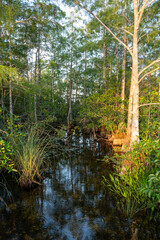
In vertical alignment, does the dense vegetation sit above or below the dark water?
above

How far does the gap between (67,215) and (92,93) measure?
9.70 metres

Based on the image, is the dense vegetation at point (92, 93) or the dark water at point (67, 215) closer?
the dark water at point (67, 215)

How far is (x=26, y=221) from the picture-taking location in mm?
3314

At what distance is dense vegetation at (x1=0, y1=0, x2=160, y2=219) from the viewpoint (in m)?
3.84

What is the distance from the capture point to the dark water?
116 inches

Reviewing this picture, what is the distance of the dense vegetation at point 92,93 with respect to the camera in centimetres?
384

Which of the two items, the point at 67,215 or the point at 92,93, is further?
the point at 92,93

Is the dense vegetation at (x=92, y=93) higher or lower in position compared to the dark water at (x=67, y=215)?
higher

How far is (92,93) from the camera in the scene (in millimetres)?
12242

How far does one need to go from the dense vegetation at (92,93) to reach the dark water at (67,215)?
Answer: 0.45 m

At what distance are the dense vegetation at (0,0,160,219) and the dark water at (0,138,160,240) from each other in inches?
17.7

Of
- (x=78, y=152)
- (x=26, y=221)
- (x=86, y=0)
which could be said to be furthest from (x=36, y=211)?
(x=86, y=0)

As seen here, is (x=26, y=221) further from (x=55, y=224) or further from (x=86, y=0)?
(x=86, y=0)

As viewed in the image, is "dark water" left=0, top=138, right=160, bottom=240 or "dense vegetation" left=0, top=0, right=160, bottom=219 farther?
"dense vegetation" left=0, top=0, right=160, bottom=219
